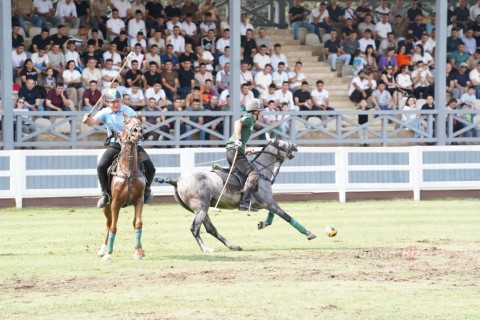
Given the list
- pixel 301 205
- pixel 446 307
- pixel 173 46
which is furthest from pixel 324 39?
pixel 446 307

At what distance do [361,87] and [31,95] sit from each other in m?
8.93

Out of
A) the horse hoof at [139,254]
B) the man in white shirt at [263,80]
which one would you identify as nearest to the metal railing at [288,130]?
the man in white shirt at [263,80]

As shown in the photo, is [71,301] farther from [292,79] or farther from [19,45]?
[292,79]

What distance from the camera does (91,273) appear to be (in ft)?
48.5

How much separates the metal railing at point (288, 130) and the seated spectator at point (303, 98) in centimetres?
28

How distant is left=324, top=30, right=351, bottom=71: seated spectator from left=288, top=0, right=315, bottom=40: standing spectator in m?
0.91

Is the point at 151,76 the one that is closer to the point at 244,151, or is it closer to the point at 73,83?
the point at 73,83

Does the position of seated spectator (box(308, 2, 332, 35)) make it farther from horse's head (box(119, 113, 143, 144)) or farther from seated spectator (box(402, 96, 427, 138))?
horse's head (box(119, 113, 143, 144))

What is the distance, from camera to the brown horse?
15.8m

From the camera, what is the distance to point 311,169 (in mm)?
26438

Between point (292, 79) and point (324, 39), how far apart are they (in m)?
3.58

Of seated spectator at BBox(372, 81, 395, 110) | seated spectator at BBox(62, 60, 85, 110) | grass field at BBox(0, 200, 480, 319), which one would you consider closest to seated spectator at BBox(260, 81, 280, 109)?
seated spectator at BBox(372, 81, 395, 110)

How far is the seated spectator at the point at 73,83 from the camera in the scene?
26906 millimetres

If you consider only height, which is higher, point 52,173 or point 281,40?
point 281,40
